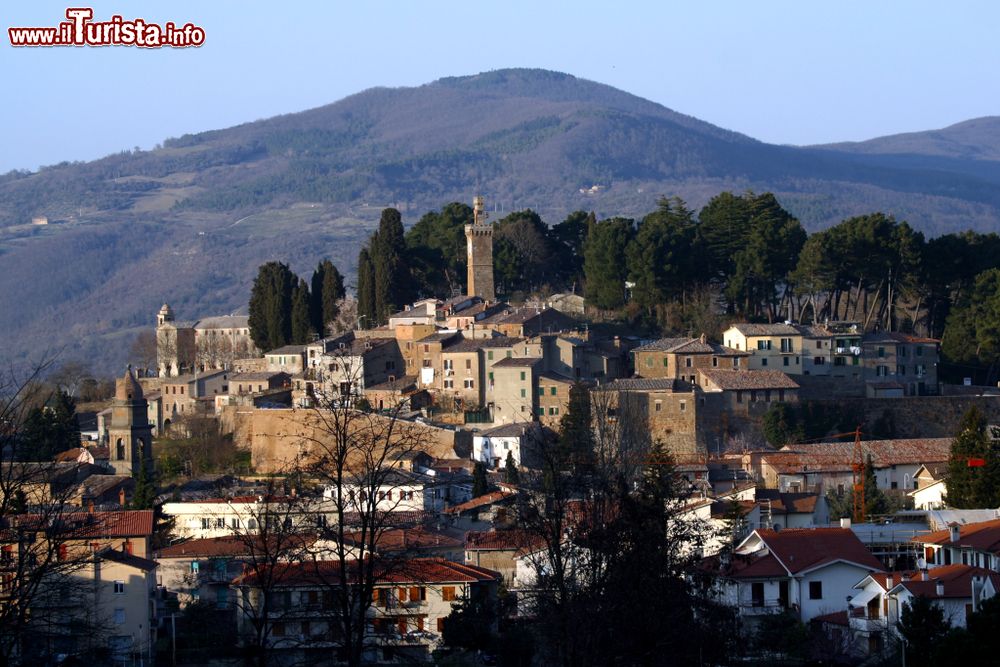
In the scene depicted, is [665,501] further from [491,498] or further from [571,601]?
[491,498]

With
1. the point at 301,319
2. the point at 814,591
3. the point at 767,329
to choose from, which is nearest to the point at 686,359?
the point at 767,329

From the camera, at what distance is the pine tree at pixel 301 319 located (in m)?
60.5

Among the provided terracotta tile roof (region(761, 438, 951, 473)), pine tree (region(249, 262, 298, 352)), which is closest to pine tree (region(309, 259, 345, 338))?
pine tree (region(249, 262, 298, 352))

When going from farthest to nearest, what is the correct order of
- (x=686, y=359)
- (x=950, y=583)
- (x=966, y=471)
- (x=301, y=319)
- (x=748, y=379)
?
(x=301, y=319)
(x=686, y=359)
(x=748, y=379)
(x=966, y=471)
(x=950, y=583)

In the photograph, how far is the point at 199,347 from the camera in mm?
67438

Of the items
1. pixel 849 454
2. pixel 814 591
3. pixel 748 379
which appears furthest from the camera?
pixel 748 379

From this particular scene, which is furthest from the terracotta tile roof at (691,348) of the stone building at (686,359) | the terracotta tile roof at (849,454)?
the terracotta tile roof at (849,454)

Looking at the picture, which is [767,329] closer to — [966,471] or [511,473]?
[511,473]

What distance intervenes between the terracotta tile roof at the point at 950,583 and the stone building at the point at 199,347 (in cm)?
→ 3694

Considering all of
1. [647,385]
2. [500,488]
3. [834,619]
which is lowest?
[834,619]

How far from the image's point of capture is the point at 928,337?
57.3 m

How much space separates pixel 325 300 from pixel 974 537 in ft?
107

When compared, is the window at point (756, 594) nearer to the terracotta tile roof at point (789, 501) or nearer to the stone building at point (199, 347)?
the terracotta tile roof at point (789, 501)

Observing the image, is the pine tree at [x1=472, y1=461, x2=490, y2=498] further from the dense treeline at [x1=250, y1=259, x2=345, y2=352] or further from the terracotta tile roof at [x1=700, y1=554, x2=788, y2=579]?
the dense treeline at [x1=250, y1=259, x2=345, y2=352]
